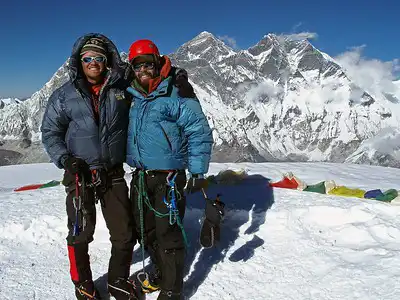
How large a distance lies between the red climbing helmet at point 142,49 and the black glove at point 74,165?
124 cm

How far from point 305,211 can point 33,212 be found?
16.4 ft

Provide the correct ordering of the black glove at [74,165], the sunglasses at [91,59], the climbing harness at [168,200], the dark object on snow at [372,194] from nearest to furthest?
the black glove at [74,165] < the sunglasses at [91,59] < the climbing harness at [168,200] < the dark object on snow at [372,194]

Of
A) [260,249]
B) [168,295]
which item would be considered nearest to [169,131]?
[168,295]

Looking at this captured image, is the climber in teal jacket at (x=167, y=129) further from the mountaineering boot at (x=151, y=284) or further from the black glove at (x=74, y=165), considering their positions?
the mountaineering boot at (x=151, y=284)

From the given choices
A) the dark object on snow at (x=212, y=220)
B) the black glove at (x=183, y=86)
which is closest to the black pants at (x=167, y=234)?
the dark object on snow at (x=212, y=220)

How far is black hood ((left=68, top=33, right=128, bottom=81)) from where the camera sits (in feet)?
13.8

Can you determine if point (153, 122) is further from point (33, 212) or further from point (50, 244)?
point (33, 212)

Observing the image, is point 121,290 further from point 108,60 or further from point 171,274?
point 108,60

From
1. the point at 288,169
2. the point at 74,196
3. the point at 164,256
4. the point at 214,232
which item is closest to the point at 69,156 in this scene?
the point at 74,196

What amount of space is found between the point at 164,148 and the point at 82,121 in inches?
36.4

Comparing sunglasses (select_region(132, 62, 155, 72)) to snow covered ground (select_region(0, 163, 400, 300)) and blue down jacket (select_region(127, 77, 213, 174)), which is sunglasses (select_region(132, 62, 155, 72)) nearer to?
blue down jacket (select_region(127, 77, 213, 174))

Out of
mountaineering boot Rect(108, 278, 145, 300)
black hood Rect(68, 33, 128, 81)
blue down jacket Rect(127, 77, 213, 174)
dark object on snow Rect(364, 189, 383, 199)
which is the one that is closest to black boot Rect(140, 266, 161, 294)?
mountaineering boot Rect(108, 278, 145, 300)

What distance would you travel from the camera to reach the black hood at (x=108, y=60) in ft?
13.8

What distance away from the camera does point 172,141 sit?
4297mm
